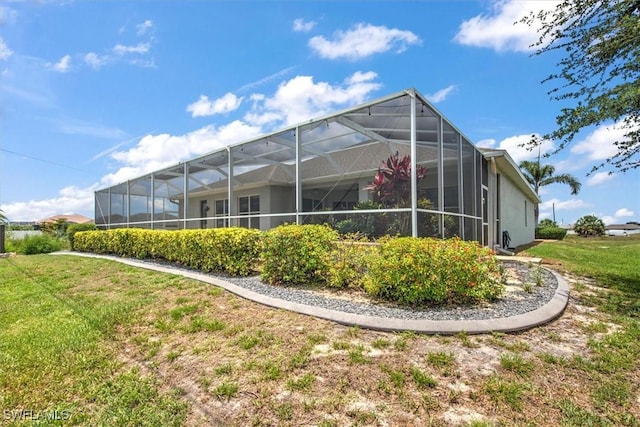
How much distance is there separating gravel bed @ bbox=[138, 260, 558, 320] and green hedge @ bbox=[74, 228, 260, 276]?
739 mm

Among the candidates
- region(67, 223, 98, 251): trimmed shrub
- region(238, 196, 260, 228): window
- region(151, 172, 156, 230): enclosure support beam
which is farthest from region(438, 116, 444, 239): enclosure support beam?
region(67, 223, 98, 251): trimmed shrub

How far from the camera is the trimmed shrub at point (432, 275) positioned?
4.33 metres

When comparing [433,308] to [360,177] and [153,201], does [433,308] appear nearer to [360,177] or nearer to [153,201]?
[360,177]

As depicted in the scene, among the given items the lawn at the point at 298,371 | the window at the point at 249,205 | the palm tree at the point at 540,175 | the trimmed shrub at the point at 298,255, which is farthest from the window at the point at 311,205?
the palm tree at the point at 540,175

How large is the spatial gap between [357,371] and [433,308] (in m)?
2.02

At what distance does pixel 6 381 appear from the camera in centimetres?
288

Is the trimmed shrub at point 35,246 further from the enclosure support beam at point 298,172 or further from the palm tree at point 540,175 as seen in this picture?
the palm tree at point 540,175

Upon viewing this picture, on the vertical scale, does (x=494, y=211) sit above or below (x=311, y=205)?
below

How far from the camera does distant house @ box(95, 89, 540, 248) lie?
22.0 feet

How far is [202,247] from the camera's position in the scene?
7523mm

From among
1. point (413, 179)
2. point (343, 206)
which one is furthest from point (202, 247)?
point (413, 179)

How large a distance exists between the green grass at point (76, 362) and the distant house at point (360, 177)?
15.4 feet

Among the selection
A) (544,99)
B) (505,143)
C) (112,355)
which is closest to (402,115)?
(544,99)

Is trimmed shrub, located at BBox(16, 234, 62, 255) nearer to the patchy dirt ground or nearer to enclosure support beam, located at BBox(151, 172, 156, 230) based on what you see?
enclosure support beam, located at BBox(151, 172, 156, 230)
